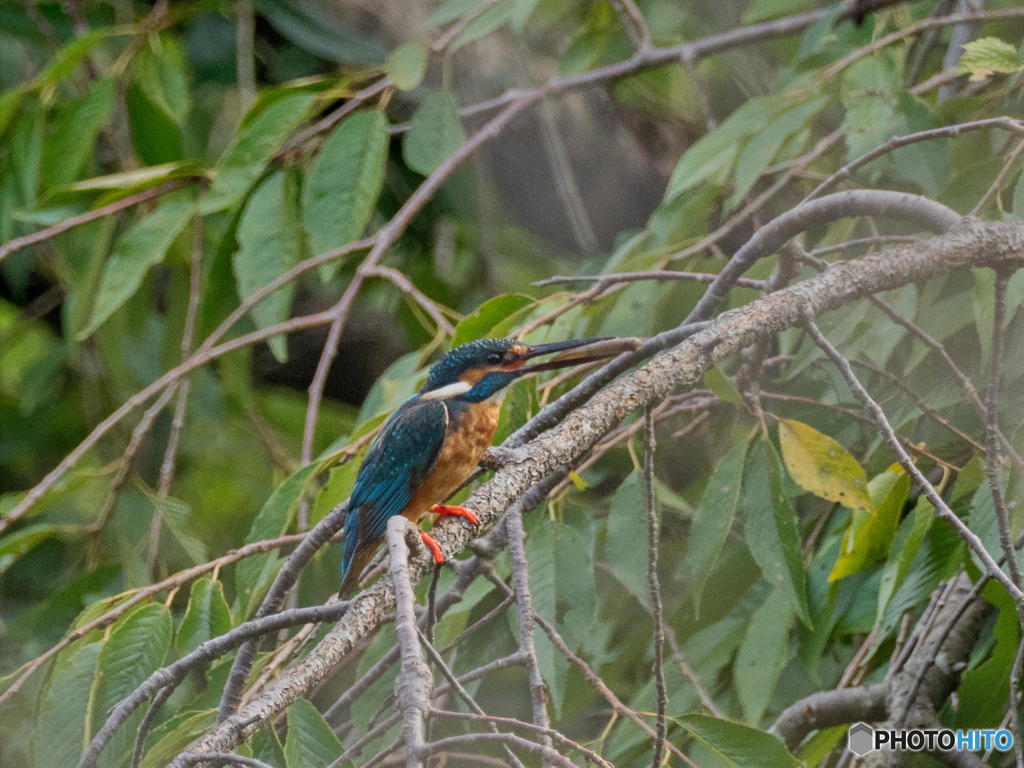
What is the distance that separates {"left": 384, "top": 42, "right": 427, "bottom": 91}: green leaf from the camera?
258 cm

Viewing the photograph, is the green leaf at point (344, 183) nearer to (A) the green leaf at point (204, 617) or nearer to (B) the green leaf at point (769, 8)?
(A) the green leaf at point (204, 617)

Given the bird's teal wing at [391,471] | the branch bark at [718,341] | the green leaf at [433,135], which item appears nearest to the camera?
the branch bark at [718,341]

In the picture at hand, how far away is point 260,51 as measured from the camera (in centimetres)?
420

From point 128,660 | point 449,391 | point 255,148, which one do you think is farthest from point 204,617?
point 255,148

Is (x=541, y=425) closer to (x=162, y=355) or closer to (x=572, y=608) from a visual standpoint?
(x=572, y=608)

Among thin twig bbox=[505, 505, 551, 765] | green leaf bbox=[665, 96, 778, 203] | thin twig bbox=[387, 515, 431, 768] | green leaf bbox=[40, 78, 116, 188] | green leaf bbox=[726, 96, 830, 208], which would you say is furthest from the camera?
green leaf bbox=[40, 78, 116, 188]

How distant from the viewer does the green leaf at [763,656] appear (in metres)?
2.07

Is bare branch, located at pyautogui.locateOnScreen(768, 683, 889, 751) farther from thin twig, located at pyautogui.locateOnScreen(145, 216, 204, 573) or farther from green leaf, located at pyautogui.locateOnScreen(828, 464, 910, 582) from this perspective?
thin twig, located at pyautogui.locateOnScreen(145, 216, 204, 573)

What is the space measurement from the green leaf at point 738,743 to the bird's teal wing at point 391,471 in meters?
0.61

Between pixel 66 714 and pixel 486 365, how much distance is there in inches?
35.0

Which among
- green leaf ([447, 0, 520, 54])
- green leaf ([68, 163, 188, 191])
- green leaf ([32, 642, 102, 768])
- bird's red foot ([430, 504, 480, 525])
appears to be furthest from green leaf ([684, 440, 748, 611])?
green leaf ([68, 163, 188, 191])

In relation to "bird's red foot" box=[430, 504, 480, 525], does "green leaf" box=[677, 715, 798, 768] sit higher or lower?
lower

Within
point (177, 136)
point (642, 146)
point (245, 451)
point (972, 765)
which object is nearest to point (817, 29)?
point (642, 146)

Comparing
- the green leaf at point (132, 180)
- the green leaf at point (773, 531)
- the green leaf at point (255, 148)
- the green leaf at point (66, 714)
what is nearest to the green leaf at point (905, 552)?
the green leaf at point (773, 531)
